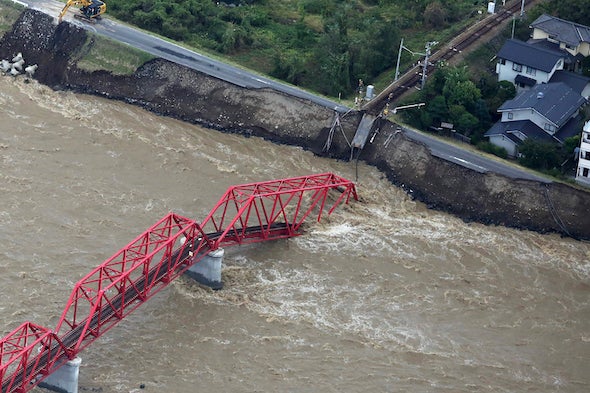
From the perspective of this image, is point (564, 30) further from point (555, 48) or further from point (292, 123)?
point (292, 123)

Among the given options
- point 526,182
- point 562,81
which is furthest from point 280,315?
point 562,81

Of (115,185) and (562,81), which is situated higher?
(562,81)

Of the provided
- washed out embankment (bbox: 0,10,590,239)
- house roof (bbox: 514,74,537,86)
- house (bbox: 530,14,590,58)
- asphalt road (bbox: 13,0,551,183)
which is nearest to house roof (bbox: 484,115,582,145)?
asphalt road (bbox: 13,0,551,183)

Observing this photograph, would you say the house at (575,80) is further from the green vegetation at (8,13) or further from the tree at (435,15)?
the green vegetation at (8,13)

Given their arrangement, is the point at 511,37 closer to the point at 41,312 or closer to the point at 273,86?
the point at 273,86

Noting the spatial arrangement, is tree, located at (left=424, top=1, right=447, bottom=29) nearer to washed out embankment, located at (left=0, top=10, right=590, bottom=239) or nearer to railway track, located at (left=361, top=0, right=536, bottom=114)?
railway track, located at (left=361, top=0, right=536, bottom=114)

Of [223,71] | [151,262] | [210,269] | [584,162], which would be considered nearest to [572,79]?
[584,162]

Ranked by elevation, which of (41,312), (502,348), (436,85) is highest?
(436,85)
